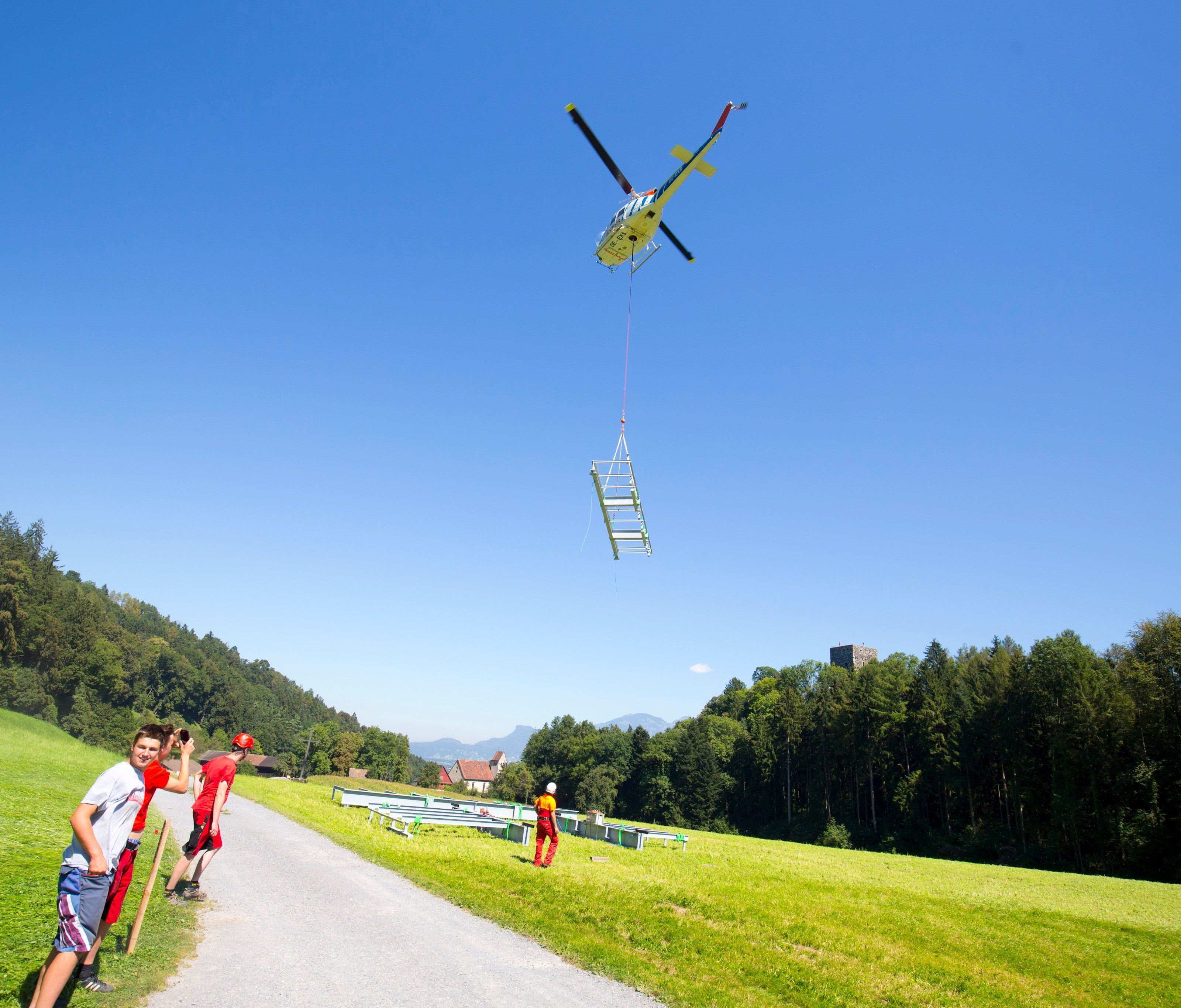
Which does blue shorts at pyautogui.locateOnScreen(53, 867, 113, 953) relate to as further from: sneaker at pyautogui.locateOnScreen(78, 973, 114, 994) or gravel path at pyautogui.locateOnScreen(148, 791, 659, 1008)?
gravel path at pyautogui.locateOnScreen(148, 791, 659, 1008)

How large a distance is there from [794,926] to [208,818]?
10084mm

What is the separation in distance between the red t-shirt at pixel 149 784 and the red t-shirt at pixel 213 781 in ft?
9.98

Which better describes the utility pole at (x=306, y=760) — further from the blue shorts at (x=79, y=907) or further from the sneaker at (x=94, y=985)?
the blue shorts at (x=79, y=907)

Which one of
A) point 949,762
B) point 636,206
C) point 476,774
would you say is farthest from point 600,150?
point 476,774

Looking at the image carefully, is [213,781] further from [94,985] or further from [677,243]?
[677,243]

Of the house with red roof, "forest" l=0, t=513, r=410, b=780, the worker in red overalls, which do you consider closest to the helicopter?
the worker in red overalls

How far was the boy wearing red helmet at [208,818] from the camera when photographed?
852 centimetres

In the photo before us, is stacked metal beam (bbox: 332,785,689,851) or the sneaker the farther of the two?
stacked metal beam (bbox: 332,785,689,851)

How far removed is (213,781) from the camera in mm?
8656

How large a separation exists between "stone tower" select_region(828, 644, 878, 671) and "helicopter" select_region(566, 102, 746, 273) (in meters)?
106

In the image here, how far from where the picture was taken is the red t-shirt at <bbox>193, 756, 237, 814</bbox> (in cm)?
845

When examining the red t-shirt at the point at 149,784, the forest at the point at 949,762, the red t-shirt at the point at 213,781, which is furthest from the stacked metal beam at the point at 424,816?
the forest at the point at 949,762

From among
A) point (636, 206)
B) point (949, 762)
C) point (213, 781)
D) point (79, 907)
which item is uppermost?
point (636, 206)

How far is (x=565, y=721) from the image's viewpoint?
3526 inches
